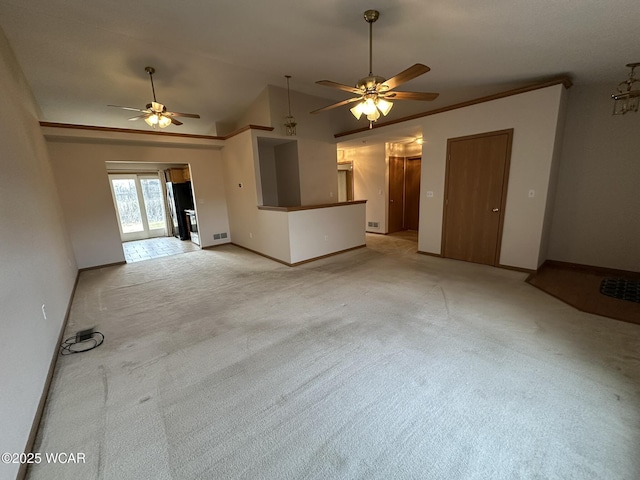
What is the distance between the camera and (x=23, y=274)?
2.01m

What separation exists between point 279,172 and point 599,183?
5.96m

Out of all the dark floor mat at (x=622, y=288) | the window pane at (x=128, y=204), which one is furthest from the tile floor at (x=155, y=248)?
the dark floor mat at (x=622, y=288)

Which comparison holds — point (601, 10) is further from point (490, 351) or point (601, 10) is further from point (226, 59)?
point (226, 59)

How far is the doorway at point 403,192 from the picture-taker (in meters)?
7.25

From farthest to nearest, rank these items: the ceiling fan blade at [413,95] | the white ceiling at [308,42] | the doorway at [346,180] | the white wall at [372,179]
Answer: the doorway at [346,180]
the white wall at [372,179]
the ceiling fan blade at [413,95]
the white ceiling at [308,42]

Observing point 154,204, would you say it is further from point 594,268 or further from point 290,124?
point 594,268

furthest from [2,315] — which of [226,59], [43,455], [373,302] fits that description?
[226,59]

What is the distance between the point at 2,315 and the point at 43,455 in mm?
855

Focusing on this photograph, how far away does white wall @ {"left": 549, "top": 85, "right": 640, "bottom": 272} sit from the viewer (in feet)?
11.6

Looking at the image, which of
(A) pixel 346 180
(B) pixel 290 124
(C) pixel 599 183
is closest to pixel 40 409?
(B) pixel 290 124

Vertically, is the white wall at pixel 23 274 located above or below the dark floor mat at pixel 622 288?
above

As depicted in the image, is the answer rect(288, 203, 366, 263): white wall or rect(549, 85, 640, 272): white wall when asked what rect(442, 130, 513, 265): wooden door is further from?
rect(288, 203, 366, 263): white wall

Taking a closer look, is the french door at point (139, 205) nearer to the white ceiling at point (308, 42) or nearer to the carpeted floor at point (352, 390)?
the white ceiling at point (308, 42)

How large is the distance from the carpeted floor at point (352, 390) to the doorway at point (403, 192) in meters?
4.30
